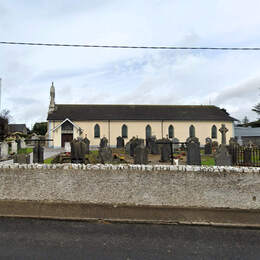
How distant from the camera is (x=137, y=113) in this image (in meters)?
36.4

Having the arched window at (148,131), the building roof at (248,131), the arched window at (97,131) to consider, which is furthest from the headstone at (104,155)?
the building roof at (248,131)

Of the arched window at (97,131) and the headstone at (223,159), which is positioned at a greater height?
the arched window at (97,131)

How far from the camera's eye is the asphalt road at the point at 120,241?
3.41 m

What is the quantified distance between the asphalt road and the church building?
27388 mm

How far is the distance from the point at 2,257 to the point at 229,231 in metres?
4.40

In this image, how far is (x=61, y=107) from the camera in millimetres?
36875

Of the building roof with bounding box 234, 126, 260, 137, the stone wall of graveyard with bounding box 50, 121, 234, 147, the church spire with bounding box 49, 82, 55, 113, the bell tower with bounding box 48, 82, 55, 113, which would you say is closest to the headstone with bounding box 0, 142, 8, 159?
the stone wall of graveyard with bounding box 50, 121, 234, 147

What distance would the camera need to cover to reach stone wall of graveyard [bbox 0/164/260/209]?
5.21 metres

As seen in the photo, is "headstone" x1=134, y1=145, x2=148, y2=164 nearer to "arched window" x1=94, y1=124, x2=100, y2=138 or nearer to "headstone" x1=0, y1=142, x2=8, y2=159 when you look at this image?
"headstone" x1=0, y1=142, x2=8, y2=159

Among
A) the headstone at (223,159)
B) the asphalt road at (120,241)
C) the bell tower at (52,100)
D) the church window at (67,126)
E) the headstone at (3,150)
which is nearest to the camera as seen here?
the asphalt road at (120,241)

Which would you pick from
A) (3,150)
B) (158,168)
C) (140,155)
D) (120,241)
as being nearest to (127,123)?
(3,150)

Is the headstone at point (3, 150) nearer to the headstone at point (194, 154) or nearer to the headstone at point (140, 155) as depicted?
the headstone at point (140, 155)

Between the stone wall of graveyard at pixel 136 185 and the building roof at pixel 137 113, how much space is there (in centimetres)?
2825

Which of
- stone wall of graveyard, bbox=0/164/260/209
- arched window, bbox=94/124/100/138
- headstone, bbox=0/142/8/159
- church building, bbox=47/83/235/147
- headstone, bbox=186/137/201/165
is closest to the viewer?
stone wall of graveyard, bbox=0/164/260/209
